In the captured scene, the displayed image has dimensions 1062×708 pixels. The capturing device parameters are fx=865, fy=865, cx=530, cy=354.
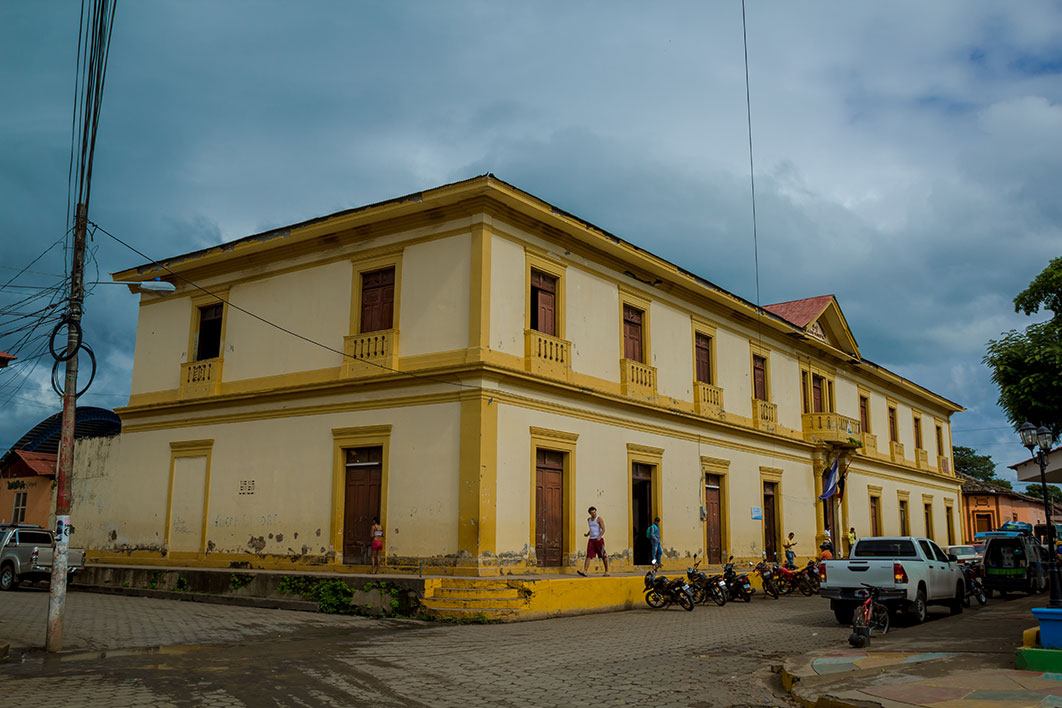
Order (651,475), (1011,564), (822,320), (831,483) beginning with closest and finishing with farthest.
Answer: (651,475) → (1011,564) → (831,483) → (822,320)

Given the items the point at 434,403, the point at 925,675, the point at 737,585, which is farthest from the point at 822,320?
the point at 925,675

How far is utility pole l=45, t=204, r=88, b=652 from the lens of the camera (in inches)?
433

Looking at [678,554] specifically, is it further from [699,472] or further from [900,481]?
[900,481]

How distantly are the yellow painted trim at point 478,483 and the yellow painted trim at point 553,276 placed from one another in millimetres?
2560

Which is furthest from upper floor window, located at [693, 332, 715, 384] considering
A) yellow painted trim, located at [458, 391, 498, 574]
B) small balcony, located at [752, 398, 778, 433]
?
yellow painted trim, located at [458, 391, 498, 574]

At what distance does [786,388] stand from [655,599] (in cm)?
1348

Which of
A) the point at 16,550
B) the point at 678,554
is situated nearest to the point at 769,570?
the point at 678,554

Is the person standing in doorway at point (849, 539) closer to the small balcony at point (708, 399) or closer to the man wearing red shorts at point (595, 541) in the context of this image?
the small balcony at point (708, 399)

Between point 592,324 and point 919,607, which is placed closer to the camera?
point 919,607

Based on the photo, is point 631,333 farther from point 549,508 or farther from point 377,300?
point 377,300

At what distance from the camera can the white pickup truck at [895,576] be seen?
48.3 feet

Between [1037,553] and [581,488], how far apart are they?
14.3 metres

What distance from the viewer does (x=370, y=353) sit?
19031 mm

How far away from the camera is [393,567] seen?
697 inches
